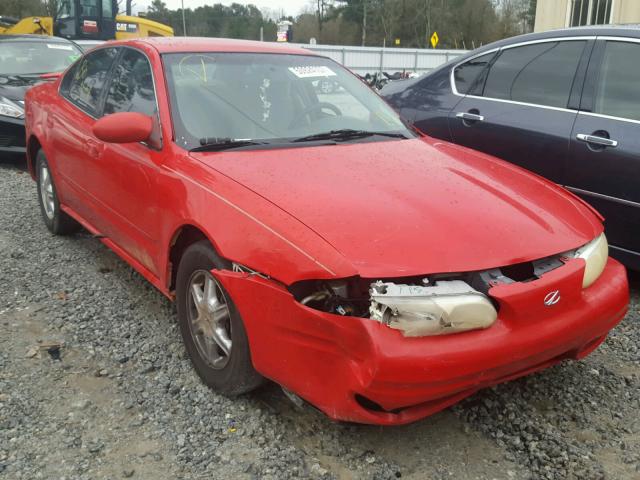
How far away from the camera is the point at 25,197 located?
6.09 meters

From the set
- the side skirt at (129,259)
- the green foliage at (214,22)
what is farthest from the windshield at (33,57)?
the green foliage at (214,22)

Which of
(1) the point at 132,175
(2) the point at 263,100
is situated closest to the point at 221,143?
(2) the point at 263,100

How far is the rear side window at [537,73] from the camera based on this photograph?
13.2ft

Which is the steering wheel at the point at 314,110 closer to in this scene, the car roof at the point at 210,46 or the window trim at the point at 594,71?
the car roof at the point at 210,46

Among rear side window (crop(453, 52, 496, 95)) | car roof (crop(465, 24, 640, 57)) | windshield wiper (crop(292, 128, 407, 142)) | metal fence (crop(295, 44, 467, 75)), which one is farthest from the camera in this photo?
metal fence (crop(295, 44, 467, 75))

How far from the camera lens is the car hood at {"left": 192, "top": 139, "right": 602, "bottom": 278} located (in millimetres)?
2188

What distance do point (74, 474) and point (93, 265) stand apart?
2.26 meters

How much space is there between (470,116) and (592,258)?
6.99 feet

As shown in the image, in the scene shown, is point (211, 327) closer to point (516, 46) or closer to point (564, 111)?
point (564, 111)

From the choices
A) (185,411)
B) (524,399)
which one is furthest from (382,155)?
(185,411)

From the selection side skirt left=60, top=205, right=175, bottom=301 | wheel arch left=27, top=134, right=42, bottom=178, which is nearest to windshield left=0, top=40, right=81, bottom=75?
wheel arch left=27, top=134, right=42, bottom=178

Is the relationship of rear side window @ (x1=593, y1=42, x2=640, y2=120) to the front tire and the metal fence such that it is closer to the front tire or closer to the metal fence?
the front tire

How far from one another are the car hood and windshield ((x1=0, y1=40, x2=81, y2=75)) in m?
6.99

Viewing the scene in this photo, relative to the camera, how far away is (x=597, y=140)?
3686 mm
